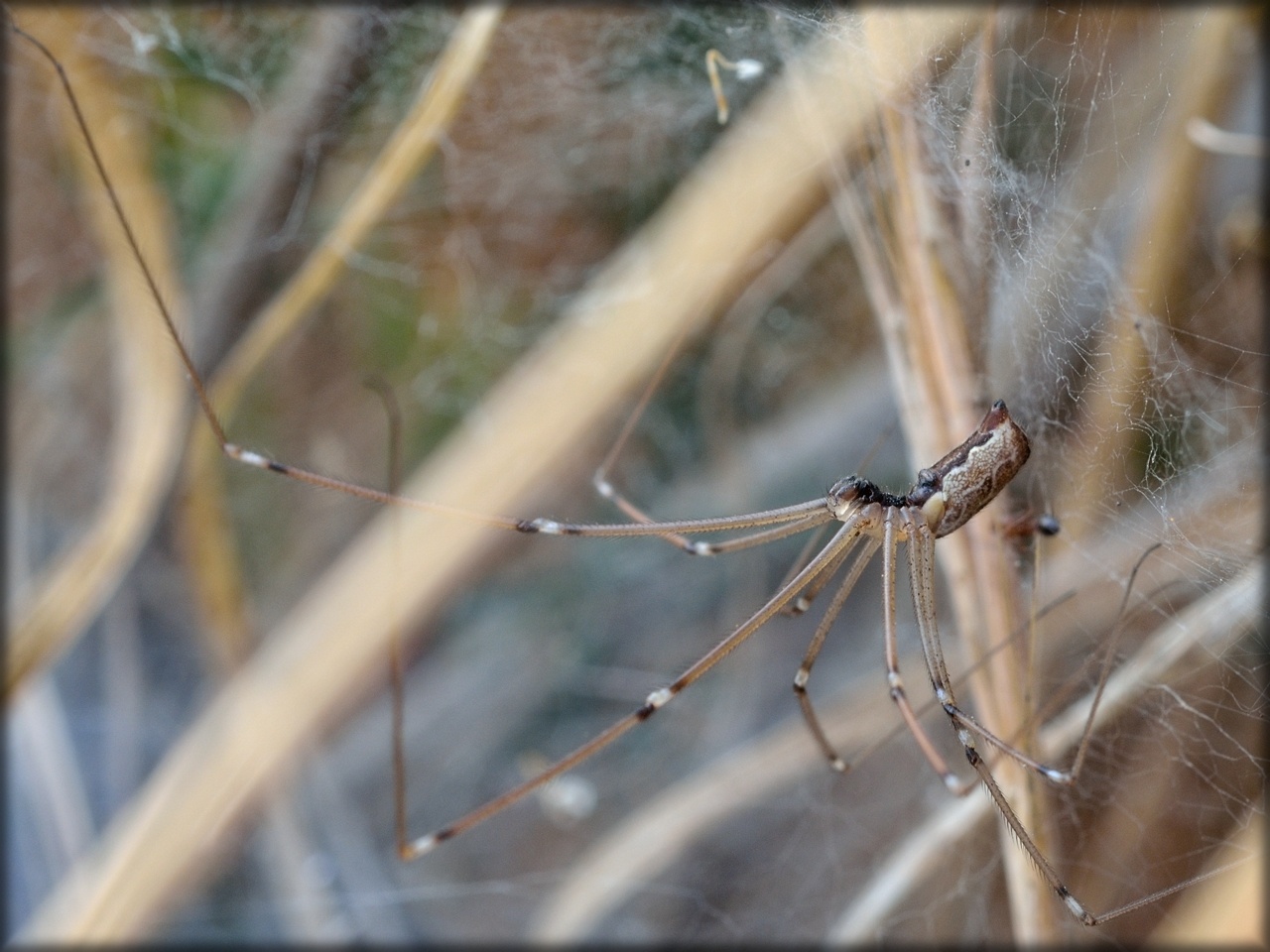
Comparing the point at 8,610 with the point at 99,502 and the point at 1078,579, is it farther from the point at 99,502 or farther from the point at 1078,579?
the point at 1078,579

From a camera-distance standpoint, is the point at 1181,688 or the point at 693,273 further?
the point at 693,273

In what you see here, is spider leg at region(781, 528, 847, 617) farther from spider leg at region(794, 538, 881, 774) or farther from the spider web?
the spider web

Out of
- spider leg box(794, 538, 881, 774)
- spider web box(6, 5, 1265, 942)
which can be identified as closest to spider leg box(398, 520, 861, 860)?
spider leg box(794, 538, 881, 774)

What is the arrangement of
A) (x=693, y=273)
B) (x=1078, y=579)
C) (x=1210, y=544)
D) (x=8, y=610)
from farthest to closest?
(x=8, y=610) → (x=693, y=273) → (x=1078, y=579) → (x=1210, y=544)

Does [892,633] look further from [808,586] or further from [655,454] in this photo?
[655,454]

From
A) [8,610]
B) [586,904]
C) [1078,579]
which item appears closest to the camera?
[1078,579]

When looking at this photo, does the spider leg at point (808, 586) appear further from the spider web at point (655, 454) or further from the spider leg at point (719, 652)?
the spider web at point (655, 454)

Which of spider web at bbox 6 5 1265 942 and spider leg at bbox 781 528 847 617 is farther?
spider leg at bbox 781 528 847 617

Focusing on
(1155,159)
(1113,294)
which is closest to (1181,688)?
(1113,294)

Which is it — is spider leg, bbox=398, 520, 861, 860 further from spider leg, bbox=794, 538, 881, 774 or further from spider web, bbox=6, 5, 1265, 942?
spider web, bbox=6, 5, 1265, 942
